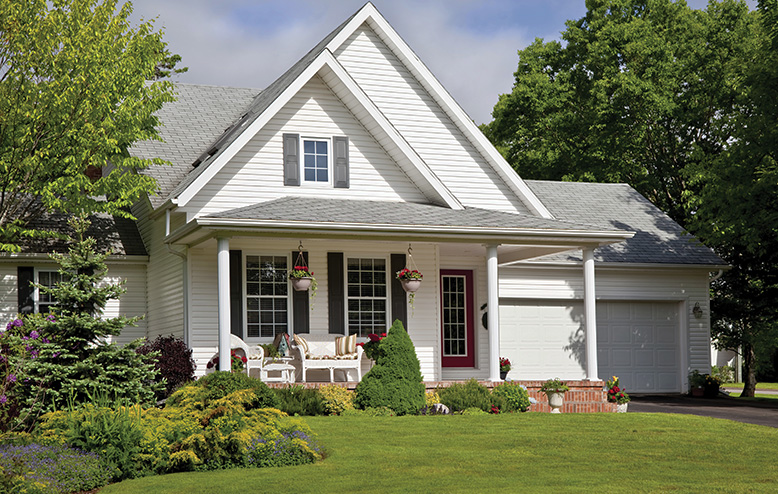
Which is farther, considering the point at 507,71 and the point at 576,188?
the point at 507,71

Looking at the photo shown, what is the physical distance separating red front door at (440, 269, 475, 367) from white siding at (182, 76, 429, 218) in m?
2.39

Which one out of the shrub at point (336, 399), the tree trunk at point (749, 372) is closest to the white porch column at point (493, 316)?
the shrub at point (336, 399)

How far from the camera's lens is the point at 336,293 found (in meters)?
18.3

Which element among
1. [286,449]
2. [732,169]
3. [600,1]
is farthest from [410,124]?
[600,1]

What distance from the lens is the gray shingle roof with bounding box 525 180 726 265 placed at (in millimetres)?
23000

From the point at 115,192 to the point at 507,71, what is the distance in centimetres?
2299

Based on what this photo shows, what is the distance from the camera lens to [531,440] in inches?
459

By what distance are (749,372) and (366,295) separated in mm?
12389

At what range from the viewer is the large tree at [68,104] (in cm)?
1655

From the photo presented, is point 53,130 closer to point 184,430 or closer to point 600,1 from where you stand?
point 184,430

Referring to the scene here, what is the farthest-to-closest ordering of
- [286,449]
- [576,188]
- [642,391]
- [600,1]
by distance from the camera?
[600,1] → [576,188] → [642,391] → [286,449]

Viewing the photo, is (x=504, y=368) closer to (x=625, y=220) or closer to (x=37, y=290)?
(x=625, y=220)

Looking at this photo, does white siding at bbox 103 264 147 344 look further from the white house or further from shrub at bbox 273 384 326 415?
shrub at bbox 273 384 326 415

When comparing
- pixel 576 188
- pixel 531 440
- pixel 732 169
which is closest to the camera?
pixel 531 440
